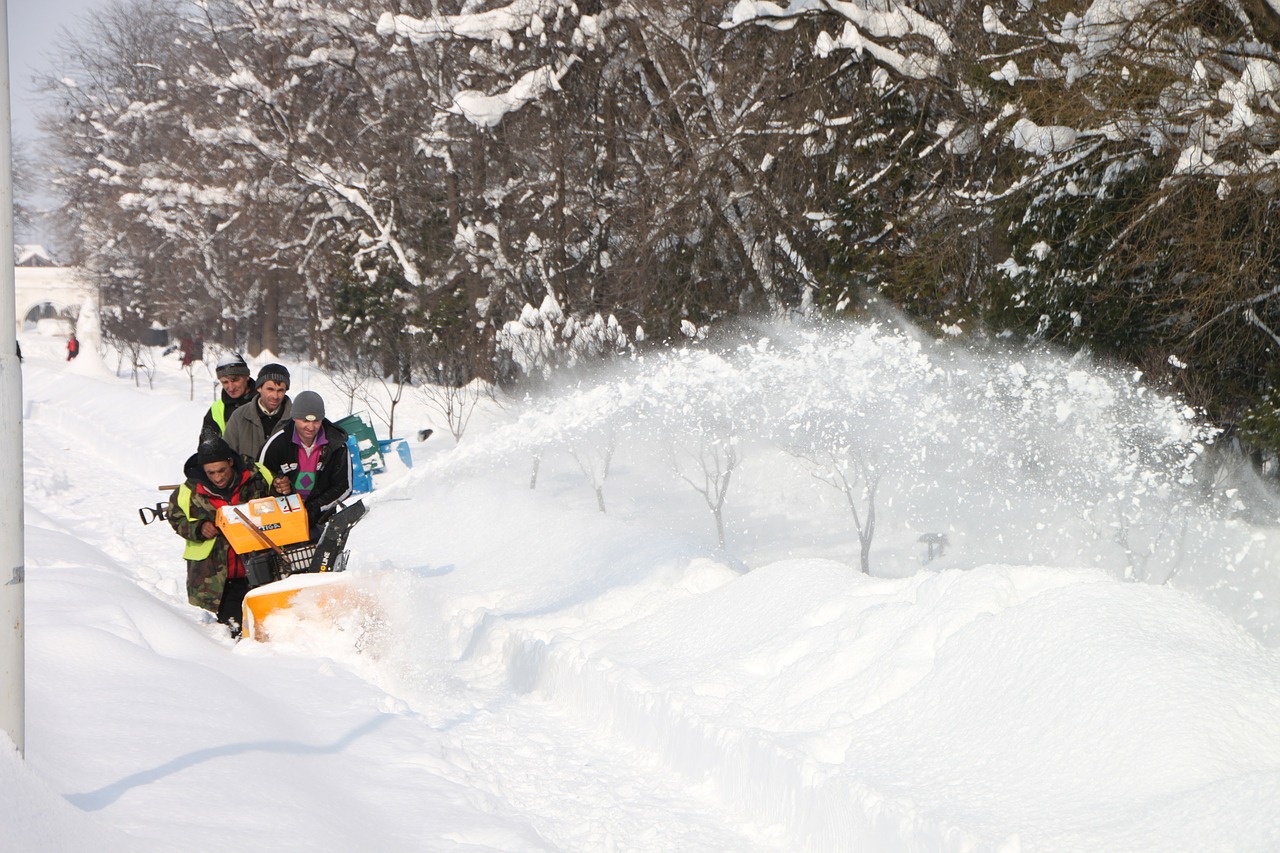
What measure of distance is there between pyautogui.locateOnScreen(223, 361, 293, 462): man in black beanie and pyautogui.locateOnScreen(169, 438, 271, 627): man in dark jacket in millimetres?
424

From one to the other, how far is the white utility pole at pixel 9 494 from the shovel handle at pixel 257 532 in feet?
10.9

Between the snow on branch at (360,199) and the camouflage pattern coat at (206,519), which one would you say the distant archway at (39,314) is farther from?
the camouflage pattern coat at (206,519)

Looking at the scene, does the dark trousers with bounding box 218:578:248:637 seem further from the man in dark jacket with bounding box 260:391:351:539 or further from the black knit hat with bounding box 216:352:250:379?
the black knit hat with bounding box 216:352:250:379

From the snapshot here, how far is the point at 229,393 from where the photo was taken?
722cm

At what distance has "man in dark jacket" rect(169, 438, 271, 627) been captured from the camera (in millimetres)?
6332

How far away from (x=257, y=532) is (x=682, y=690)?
2.52 metres

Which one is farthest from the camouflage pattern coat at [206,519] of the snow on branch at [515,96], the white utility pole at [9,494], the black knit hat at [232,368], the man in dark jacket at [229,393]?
the snow on branch at [515,96]

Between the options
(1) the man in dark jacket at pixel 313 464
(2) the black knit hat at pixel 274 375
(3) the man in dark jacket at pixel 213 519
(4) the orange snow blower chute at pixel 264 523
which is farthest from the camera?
(2) the black knit hat at pixel 274 375

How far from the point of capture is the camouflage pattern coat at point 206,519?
6.36 metres

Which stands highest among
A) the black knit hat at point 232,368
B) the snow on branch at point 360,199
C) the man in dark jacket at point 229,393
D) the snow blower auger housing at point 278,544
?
the snow on branch at point 360,199

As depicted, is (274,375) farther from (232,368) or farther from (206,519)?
(206,519)

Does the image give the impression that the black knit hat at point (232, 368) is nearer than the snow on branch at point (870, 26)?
Yes

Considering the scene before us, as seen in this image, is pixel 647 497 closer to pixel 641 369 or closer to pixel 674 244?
pixel 641 369

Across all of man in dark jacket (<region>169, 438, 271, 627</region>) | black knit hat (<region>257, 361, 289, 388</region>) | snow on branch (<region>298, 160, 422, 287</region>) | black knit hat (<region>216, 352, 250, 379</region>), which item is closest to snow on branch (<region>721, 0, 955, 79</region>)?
black knit hat (<region>216, 352, 250, 379</region>)
